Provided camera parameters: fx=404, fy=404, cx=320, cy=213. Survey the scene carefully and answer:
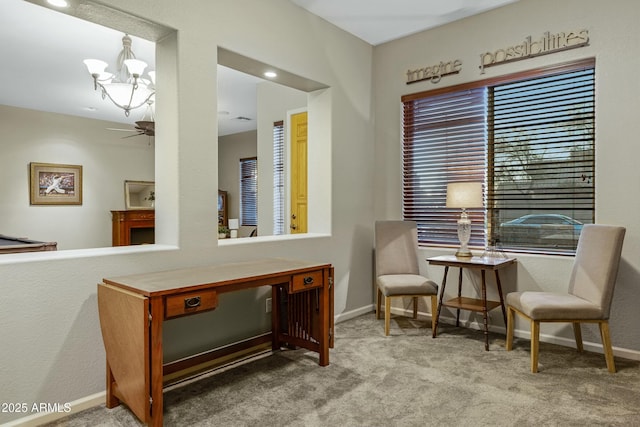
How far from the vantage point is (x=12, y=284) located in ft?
6.47

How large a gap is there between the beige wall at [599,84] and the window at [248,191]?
4764mm

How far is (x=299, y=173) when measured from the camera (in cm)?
492

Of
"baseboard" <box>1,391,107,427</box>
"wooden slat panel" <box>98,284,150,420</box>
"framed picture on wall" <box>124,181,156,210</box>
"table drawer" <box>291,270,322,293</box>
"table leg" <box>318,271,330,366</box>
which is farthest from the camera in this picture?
"framed picture on wall" <box>124,181,156,210</box>

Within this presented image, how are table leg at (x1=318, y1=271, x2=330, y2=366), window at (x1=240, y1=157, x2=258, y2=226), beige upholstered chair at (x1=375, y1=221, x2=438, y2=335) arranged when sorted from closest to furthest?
table leg at (x1=318, y1=271, x2=330, y2=366), beige upholstered chair at (x1=375, y1=221, x2=438, y2=335), window at (x1=240, y1=157, x2=258, y2=226)

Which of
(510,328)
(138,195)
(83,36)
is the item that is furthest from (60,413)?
(138,195)

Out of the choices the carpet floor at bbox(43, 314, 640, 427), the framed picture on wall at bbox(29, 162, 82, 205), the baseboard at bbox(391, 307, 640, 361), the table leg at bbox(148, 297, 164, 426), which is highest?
the framed picture on wall at bbox(29, 162, 82, 205)

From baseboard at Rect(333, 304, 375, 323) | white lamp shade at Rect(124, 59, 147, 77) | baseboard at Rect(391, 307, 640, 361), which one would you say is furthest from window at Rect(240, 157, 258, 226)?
baseboard at Rect(391, 307, 640, 361)

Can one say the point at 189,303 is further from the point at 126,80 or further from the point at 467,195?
the point at 126,80

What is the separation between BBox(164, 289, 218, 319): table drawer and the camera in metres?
1.98

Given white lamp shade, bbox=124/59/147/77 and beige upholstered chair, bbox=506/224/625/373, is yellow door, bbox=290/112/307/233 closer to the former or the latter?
white lamp shade, bbox=124/59/147/77

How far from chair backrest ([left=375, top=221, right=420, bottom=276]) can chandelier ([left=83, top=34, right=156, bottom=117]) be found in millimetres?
2626

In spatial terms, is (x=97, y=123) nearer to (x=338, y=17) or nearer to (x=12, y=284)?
(x=338, y=17)

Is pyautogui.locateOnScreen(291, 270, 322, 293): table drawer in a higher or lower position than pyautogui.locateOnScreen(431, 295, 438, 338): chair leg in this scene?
higher

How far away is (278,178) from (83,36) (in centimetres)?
250
